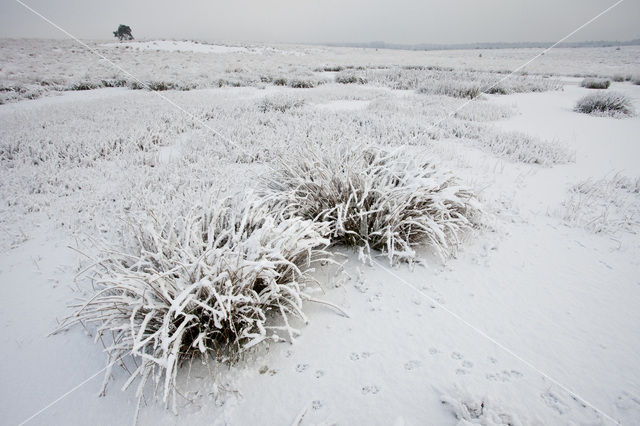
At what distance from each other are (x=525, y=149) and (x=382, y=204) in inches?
166

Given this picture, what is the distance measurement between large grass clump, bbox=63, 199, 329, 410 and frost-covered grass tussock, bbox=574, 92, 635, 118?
34.0 ft

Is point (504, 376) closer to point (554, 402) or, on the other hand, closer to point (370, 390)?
point (554, 402)

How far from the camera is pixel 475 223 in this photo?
3.25 metres

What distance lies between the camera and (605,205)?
12.3 ft

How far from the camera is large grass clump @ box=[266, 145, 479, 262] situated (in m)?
2.78

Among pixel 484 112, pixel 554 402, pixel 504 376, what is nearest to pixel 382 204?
pixel 504 376

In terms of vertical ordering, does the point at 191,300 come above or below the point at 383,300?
above

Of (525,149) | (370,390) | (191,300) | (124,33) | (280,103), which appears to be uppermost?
(124,33)

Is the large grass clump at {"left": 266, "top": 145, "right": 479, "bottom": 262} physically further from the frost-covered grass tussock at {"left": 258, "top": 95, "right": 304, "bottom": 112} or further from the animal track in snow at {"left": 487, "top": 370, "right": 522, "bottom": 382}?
the frost-covered grass tussock at {"left": 258, "top": 95, "right": 304, "bottom": 112}

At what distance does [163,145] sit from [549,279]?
669 centimetres

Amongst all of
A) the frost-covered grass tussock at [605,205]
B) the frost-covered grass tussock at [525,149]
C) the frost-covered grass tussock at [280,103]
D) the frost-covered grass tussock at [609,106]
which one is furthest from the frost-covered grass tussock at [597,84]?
the frost-covered grass tussock at [280,103]

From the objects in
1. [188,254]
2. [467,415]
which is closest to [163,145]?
[188,254]

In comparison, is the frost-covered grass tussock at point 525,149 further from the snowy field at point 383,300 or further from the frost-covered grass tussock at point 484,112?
the frost-covered grass tussock at point 484,112

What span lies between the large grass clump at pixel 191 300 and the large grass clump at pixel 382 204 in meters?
0.65
